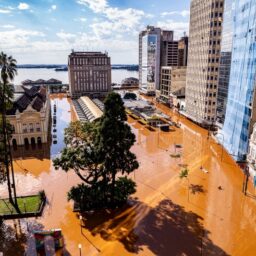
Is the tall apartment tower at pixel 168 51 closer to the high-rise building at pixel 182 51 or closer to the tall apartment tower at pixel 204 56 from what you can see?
→ the high-rise building at pixel 182 51

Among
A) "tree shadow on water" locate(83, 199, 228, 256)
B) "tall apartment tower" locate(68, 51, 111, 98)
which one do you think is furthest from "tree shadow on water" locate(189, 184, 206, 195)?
"tall apartment tower" locate(68, 51, 111, 98)

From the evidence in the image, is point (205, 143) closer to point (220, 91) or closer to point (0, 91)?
point (220, 91)

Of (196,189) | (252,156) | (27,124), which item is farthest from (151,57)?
(196,189)

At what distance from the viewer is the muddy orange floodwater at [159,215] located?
32938 mm

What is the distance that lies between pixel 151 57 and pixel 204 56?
76846mm

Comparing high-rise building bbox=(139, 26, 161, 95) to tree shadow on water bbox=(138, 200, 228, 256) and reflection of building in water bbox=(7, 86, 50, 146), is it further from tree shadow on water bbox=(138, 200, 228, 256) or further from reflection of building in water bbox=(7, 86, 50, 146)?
tree shadow on water bbox=(138, 200, 228, 256)

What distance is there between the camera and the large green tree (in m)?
36.0

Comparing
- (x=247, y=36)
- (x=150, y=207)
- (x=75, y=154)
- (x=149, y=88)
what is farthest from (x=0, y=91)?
(x=149, y=88)

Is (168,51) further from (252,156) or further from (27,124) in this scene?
(252,156)

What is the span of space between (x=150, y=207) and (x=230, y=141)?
32833 mm

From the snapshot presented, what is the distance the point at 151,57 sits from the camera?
160 meters

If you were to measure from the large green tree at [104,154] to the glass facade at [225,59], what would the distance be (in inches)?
1977

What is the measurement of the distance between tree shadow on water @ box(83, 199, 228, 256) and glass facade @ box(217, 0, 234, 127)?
1884 inches

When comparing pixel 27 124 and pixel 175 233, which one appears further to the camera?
pixel 27 124
